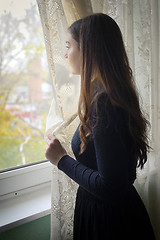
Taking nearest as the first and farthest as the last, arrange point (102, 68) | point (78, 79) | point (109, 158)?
1. point (109, 158)
2. point (102, 68)
3. point (78, 79)

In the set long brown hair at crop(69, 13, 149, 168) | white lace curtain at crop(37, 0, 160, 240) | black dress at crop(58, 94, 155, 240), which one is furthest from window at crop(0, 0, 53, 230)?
long brown hair at crop(69, 13, 149, 168)

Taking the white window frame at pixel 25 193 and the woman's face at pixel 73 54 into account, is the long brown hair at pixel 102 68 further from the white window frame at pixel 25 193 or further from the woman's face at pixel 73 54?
the white window frame at pixel 25 193

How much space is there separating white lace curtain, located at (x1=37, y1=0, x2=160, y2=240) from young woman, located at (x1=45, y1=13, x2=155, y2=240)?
0.24 ft

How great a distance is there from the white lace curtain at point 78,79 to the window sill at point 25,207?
12cm

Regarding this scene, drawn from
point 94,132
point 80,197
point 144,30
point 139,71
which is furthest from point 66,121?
point 144,30

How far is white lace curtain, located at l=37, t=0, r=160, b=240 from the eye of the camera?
0.89 metres

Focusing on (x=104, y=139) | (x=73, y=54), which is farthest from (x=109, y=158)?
(x=73, y=54)

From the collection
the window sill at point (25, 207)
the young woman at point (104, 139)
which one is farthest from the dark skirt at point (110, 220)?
the window sill at point (25, 207)

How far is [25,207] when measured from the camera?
1.06 metres

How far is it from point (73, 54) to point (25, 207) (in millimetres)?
778

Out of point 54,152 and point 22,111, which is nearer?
point 54,152

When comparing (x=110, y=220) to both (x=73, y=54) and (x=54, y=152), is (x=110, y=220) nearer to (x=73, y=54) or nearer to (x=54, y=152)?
(x=54, y=152)

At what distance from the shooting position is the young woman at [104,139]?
699 millimetres

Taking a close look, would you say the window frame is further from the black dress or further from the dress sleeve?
the dress sleeve
